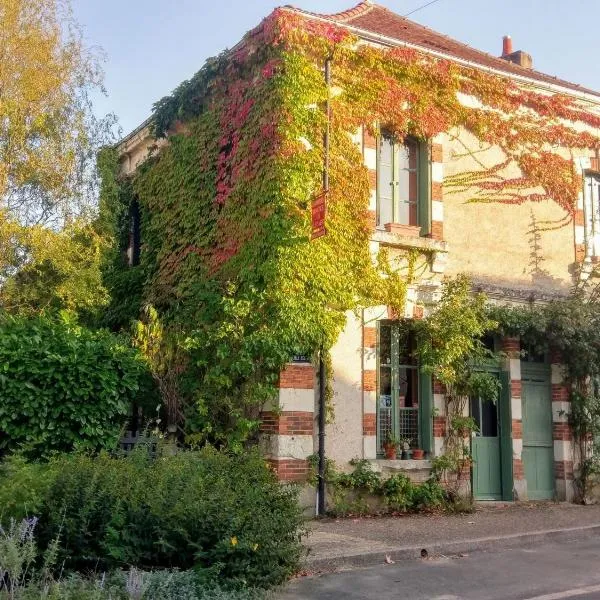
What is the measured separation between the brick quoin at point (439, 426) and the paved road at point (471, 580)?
3212mm

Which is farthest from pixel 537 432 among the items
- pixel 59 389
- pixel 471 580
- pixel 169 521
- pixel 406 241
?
pixel 169 521

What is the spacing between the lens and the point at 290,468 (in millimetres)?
10336

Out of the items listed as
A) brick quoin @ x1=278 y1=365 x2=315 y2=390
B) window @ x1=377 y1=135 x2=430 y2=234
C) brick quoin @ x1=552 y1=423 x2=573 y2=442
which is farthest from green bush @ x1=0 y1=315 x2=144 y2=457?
brick quoin @ x1=552 y1=423 x2=573 y2=442

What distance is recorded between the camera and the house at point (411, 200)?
1106cm

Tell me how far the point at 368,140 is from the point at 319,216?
2064mm

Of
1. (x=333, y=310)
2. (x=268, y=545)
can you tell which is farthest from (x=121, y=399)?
(x=268, y=545)

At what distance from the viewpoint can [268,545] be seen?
614 centimetres

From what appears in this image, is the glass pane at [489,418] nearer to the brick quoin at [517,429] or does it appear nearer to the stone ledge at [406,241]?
the brick quoin at [517,429]

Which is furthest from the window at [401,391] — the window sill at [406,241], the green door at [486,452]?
the window sill at [406,241]

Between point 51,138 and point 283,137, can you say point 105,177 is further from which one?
point 283,137

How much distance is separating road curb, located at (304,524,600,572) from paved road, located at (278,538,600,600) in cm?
11

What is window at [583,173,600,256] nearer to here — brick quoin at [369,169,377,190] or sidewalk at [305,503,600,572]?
brick quoin at [369,169,377,190]

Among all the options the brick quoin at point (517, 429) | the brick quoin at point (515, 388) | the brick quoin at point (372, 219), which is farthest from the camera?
the brick quoin at point (515, 388)

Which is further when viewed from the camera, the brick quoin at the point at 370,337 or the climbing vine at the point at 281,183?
the brick quoin at the point at 370,337
